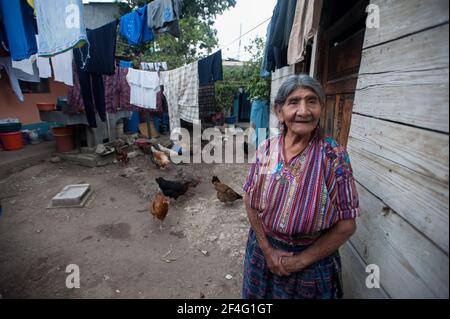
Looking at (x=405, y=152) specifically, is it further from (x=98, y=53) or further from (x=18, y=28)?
(x=98, y=53)

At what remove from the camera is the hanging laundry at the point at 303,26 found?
208 centimetres

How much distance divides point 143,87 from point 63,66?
2.80 meters

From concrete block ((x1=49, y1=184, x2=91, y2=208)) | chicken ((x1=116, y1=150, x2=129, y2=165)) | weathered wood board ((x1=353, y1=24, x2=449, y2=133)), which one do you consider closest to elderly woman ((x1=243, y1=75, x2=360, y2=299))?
weathered wood board ((x1=353, y1=24, x2=449, y2=133))

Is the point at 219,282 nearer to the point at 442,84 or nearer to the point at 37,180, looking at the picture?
the point at 442,84

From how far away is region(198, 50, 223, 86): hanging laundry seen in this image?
751cm

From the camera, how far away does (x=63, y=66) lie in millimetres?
5359

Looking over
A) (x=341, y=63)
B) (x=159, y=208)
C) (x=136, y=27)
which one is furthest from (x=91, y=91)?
(x=341, y=63)

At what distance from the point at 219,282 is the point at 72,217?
10.5 ft

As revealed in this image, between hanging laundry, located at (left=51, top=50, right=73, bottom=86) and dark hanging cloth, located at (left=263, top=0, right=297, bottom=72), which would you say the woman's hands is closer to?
dark hanging cloth, located at (left=263, top=0, right=297, bottom=72)

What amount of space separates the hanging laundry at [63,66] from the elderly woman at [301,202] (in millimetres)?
5803

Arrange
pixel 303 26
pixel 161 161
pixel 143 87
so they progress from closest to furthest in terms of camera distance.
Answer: pixel 303 26, pixel 161 161, pixel 143 87

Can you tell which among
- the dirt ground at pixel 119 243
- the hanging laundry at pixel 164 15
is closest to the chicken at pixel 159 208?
the dirt ground at pixel 119 243

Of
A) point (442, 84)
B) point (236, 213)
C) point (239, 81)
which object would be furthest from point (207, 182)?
point (239, 81)

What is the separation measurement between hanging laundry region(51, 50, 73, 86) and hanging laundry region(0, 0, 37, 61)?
195cm
